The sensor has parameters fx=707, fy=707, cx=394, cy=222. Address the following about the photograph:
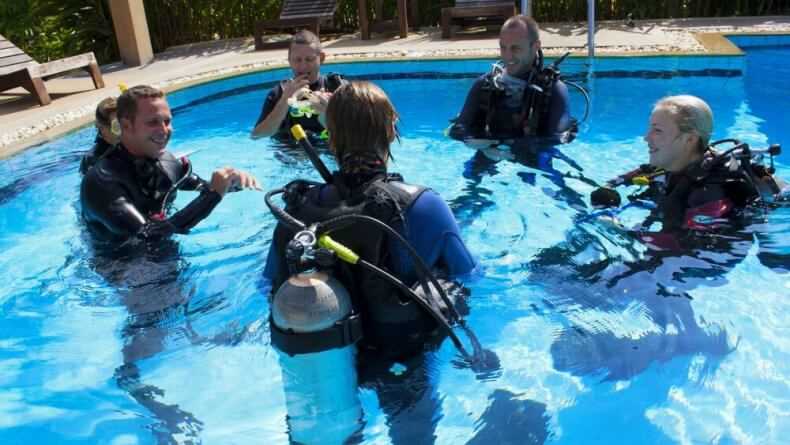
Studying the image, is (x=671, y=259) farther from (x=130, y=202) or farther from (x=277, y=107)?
(x=277, y=107)

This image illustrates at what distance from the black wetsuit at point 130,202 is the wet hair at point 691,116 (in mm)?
2272

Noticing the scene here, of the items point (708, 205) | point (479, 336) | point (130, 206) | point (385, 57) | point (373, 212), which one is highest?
point (373, 212)

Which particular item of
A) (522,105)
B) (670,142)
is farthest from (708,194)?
(522,105)

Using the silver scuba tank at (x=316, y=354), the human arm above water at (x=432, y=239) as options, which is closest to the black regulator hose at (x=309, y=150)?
the human arm above water at (x=432, y=239)

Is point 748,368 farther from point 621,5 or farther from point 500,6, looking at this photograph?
point 621,5

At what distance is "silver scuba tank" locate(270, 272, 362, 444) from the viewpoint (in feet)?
6.45

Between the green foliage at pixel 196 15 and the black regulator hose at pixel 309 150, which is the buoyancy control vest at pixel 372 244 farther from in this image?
the green foliage at pixel 196 15

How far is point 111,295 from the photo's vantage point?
3.72 meters

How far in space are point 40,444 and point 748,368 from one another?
9.68 ft

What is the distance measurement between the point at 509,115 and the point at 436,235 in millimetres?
2972

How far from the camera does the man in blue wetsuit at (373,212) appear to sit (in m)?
2.19

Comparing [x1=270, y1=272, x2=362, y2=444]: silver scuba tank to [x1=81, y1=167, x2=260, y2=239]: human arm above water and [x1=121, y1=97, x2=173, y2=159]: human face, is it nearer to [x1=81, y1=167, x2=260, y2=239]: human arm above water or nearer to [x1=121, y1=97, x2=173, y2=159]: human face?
[x1=81, y1=167, x2=260, y2=239]: human arm above water

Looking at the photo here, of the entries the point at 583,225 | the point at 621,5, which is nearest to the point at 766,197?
the point at 583,225

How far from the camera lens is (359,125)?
224cm
